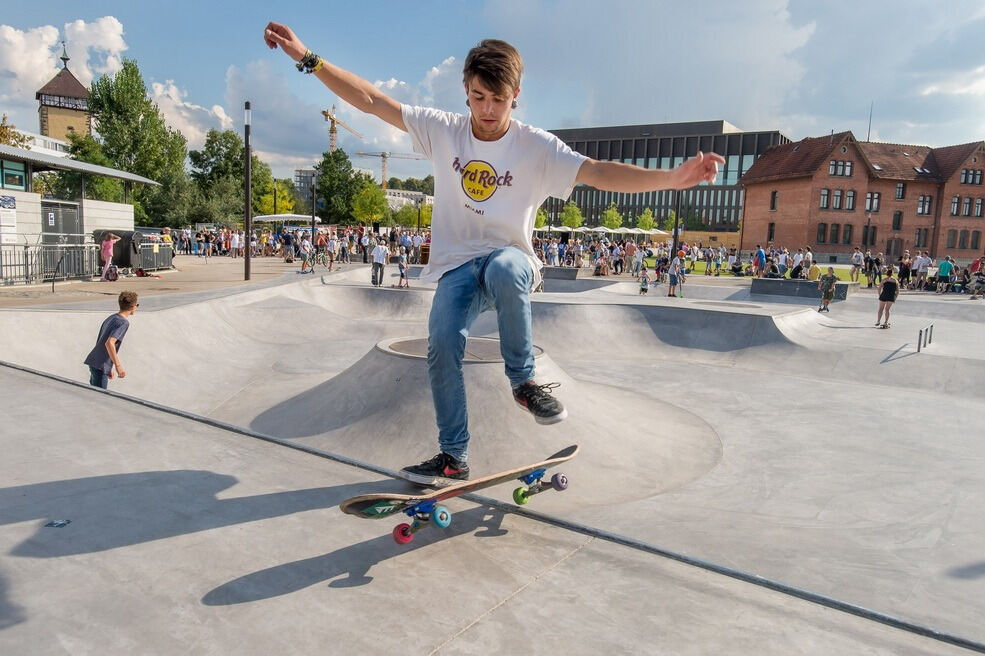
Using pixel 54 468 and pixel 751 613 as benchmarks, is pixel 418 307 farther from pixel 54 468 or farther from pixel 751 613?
pixel 751 613

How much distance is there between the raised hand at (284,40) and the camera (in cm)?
326

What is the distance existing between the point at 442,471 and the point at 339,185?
304ft

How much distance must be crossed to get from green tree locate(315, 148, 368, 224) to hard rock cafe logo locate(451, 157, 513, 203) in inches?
3586

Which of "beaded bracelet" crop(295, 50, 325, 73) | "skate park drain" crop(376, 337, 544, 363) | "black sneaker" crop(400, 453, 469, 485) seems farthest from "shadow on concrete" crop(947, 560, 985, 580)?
"beaded bracelet" crop(295, 50, 325, 73)

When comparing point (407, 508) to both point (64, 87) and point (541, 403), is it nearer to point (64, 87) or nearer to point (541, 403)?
point (541, 403)

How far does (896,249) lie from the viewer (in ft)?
194

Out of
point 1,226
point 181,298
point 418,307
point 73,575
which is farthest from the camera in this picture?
point 418,307

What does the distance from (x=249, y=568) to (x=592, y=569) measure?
1270 mm

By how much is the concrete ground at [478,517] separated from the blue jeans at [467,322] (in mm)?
454

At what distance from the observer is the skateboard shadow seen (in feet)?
6.83

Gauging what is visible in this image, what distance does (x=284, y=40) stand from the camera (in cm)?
327

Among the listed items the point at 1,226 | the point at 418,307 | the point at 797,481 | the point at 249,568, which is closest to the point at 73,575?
the point at 249,568

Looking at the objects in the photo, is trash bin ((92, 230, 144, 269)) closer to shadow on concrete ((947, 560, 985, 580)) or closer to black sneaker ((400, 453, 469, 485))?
black sneaker ((400, 453, 469, 485))

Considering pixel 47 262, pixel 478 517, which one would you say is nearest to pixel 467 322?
pixel 478 517
